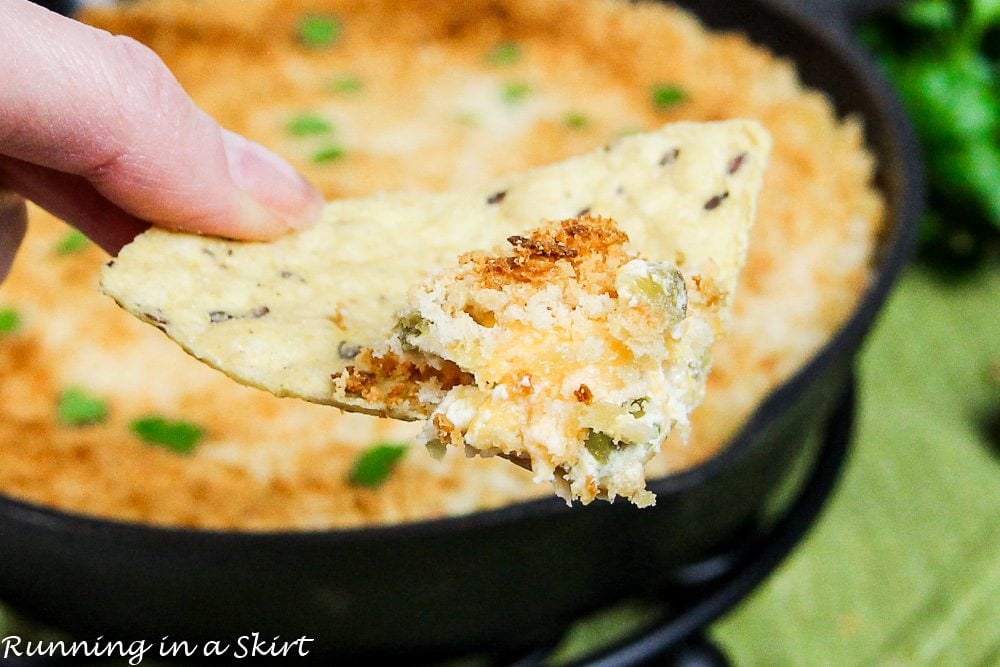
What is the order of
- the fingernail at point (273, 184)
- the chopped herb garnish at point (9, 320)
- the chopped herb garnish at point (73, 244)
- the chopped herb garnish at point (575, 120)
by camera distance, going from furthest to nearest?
Result: the chopped herb garnish at point (575, 120) < the chopped herb garnish at point (73, 244) < the chopped herb garnish at point (9, 320) < the fingernail at point (273, 184)

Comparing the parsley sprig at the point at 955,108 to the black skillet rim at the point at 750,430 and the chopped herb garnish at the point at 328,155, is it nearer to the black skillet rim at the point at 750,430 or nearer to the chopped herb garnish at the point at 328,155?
the black skillet rim at the point at 750,430

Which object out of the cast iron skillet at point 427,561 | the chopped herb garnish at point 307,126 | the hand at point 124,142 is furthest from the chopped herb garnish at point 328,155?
the cast iron skillet at point 427,561

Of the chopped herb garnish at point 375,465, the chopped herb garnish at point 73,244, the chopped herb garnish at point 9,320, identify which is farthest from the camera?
the chopped herb garnish at point 73,244

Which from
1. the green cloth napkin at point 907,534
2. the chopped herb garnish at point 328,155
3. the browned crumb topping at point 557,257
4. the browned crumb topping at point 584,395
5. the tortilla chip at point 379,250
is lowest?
the green cloth napkin at point 907,534

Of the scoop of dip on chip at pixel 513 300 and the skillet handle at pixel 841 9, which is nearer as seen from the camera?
the scoop of dip on chip at pixel 513 300

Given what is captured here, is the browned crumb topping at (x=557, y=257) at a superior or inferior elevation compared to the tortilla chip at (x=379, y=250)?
superior

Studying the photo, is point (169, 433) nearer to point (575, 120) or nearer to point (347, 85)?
point (347, 85)

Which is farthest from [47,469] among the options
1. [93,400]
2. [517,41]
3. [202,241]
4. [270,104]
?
[517,41]
